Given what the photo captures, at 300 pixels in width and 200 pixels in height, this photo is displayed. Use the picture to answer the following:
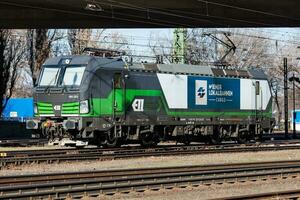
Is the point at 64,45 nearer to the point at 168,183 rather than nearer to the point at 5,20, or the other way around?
the point at 5,20

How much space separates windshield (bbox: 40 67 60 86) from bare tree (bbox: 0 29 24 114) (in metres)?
19.9

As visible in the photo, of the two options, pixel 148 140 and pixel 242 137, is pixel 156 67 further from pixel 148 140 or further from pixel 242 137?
pixel 242 137

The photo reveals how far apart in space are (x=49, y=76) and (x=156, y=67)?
4.91 m

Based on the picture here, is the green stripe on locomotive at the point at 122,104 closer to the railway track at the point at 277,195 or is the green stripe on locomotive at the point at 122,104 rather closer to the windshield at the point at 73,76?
the windshield at the point at 73,76

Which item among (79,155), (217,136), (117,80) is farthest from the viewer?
(217,136)

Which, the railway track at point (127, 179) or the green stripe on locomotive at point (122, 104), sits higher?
the green stripe on locomotive at point (122, 104)

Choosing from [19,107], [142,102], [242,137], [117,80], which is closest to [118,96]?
[117,80]

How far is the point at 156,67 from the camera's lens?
27.2m

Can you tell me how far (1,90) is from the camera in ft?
148

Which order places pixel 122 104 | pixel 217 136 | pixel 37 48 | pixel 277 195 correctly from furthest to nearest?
pixel 37 48 < pixel 217 136 < pixel 122 104 < pixel 277 195

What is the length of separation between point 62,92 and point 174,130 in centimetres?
602

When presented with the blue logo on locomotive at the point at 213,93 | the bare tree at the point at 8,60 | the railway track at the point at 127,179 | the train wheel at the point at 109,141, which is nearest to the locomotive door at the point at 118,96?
the train wheel at the point at 109,141

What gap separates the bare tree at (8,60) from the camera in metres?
45.1

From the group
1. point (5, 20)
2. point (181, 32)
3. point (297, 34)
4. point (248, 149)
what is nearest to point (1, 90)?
point (5, 20)
